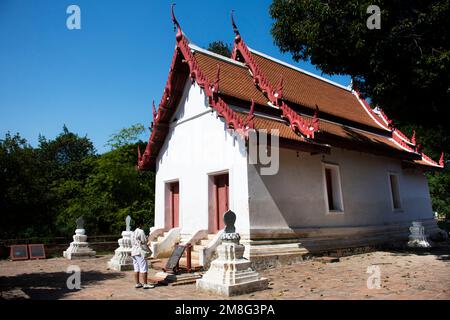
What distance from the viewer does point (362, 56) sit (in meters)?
9.84

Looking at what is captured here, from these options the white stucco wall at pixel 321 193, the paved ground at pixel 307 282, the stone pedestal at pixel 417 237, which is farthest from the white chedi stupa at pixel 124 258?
the stone pedestal at pixel 417 237

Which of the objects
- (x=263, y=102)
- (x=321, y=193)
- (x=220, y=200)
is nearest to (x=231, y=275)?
(x=220, y=200)

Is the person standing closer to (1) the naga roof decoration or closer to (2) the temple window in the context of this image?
(1) the naga roof decoration

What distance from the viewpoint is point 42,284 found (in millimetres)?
8461

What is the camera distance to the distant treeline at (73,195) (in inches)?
531

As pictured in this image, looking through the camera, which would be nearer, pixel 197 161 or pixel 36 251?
pixel 197 161

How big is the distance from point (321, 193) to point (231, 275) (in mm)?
5734

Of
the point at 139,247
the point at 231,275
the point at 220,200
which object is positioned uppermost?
the point at 220,200

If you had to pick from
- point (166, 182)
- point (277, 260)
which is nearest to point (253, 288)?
point (277, 260)

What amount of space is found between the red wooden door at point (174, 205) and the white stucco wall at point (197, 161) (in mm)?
341

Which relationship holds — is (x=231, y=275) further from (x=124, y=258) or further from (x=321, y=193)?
(x=321, y=193)

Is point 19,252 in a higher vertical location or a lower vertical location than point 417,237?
lower

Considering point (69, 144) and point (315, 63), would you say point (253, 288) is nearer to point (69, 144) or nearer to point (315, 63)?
point (315, 63)
